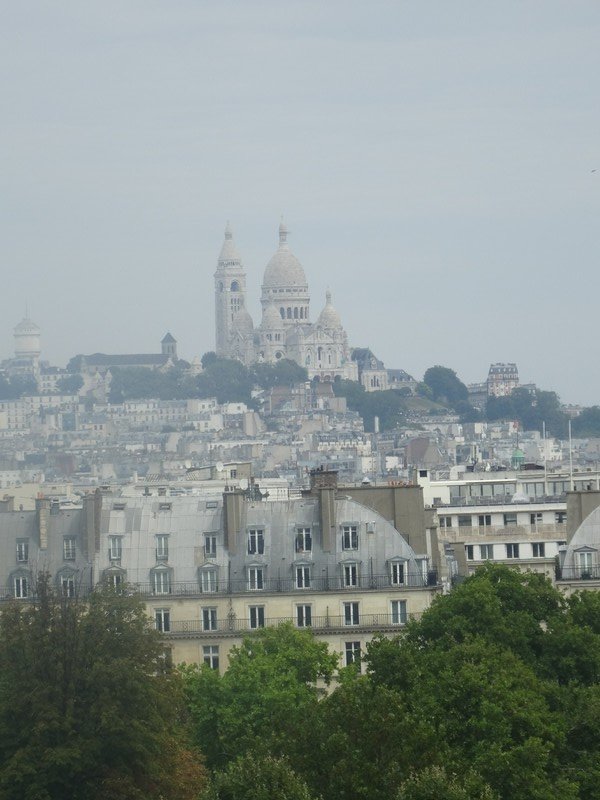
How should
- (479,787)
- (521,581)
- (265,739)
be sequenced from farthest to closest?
1. (521,581)
2. (265,739)
3. (479,787)

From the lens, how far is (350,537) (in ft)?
185

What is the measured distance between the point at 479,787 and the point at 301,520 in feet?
68.9

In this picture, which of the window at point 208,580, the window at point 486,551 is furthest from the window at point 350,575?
the window at point 486,551

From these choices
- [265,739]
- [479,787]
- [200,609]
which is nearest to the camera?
[479,787]

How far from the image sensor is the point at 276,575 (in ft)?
184

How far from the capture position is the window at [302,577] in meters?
55.9

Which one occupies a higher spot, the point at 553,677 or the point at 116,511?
the point at 116,511

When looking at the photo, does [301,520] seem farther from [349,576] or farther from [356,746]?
[356,746]

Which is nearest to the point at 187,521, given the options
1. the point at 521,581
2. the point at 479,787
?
the point at 521,581

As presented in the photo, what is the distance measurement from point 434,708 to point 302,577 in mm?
15301

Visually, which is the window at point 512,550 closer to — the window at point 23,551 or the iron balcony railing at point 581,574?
the iron balcony railing at point 581,574

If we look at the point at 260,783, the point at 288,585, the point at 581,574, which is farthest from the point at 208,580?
the point at 260,783

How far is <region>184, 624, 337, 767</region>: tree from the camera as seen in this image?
46875mm

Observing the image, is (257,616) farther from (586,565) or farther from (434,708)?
(434,708)
